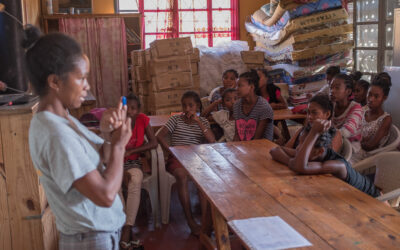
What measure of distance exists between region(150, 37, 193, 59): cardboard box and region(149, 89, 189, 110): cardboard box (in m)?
0.50

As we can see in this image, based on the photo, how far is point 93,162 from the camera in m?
1.48

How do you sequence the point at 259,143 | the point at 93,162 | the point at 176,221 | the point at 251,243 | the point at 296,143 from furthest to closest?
the point at 176,221 → the point at 259,143 → the point at 296,143 → the point at 251,243 → the point at 93,162

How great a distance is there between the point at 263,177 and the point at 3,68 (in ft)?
8.13

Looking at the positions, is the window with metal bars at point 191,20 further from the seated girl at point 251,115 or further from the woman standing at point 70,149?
the woman standing at point 70,149

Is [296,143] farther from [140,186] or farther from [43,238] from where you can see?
[43,238]

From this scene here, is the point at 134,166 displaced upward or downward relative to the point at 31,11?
downward

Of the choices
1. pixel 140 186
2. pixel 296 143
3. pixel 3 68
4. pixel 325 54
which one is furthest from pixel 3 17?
pixel 325 54

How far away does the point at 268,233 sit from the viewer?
172cm

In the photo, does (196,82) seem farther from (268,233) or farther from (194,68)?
(268,233)

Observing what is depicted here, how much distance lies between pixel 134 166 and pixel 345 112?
1775mm

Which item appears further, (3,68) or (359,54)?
→ (359,54)

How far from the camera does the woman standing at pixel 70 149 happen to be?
1.36m

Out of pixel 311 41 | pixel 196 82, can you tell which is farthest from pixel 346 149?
pixel 196 82

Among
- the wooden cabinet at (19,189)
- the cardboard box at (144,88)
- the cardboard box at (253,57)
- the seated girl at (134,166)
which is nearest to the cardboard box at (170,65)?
the cardboard box at (144,88)
